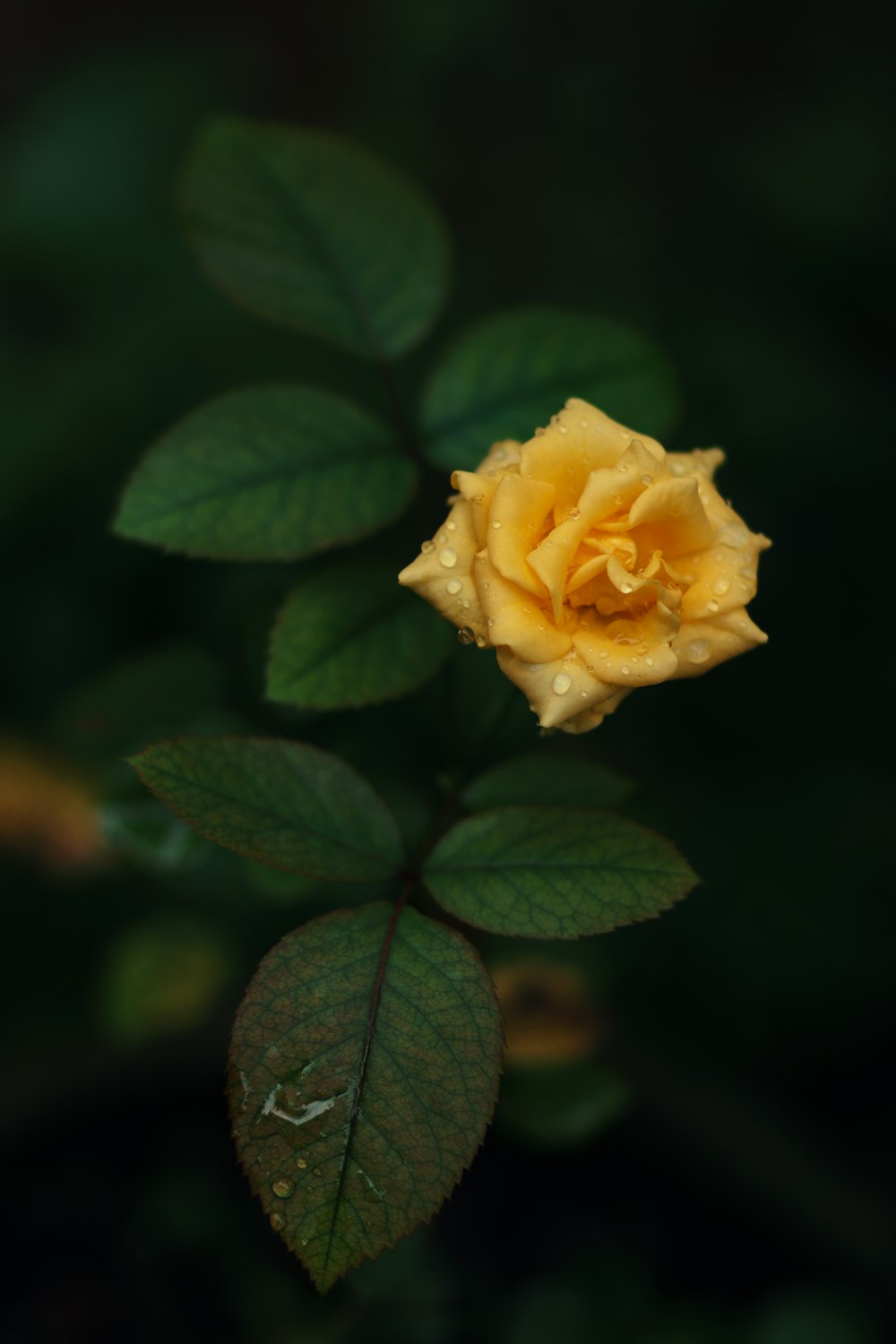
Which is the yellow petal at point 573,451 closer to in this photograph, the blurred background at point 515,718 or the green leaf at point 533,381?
the green leaf at point 533,381

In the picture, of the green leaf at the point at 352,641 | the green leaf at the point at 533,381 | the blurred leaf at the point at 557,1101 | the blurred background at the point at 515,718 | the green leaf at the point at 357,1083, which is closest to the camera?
the green leaf at the point at 357,1083

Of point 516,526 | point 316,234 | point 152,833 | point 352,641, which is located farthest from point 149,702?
point 516,526

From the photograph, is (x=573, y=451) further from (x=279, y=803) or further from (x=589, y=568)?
(x=279, y=803)

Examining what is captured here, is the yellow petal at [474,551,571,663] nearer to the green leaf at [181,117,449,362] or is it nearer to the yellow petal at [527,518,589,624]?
the yellow petal at [527,518,589,624]

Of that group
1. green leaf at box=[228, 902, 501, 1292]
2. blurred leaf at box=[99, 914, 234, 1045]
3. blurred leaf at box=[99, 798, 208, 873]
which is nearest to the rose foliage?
green leaf at box=[228, 902, 501, 1292]

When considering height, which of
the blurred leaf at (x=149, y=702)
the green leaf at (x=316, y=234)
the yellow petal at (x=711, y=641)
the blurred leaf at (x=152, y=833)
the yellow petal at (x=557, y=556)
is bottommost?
the blurred leaf at (x=152, y=833)

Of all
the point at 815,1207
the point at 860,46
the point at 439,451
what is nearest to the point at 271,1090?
the point at 439,451

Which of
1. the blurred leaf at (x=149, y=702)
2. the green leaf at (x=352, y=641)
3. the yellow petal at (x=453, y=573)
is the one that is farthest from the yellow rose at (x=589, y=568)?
the blurred leaf at (x=149, y=702)
